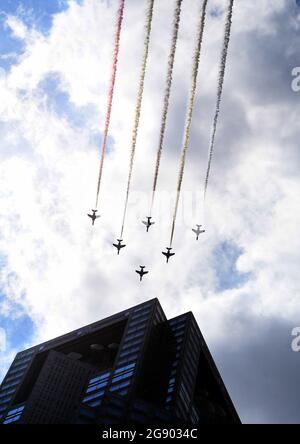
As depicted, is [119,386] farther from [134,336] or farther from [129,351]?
[134,336]

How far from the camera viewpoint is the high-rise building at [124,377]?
10009cm

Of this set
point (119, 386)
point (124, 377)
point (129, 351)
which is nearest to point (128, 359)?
point (129, 351)

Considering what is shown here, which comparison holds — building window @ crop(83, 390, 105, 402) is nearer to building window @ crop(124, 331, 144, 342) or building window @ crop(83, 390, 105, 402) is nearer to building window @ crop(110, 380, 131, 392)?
building window @ crop(110, 380, 131, 392)

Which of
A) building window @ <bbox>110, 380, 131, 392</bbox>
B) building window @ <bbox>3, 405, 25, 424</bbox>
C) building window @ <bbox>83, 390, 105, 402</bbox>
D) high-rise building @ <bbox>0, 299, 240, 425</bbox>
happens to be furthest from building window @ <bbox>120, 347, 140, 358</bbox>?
building window @ <bbox>3, 405, 25, 424</bbox>

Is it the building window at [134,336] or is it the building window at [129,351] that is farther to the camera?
the building window at [134,336]

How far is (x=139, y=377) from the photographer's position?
120500mm

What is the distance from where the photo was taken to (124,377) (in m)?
120

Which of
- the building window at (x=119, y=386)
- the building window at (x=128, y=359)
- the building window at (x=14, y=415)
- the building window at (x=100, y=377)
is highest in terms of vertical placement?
the building window at (x=128, y=359)

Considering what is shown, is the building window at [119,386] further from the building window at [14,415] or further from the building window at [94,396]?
the building window at [14,415]

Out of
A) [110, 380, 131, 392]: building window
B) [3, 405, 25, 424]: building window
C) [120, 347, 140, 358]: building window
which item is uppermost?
[120, 347, 140, 358]: building window

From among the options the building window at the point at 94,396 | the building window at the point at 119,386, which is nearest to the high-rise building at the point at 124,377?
the building window at the point at 119,386

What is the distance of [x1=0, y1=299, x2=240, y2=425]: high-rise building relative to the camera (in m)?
100
